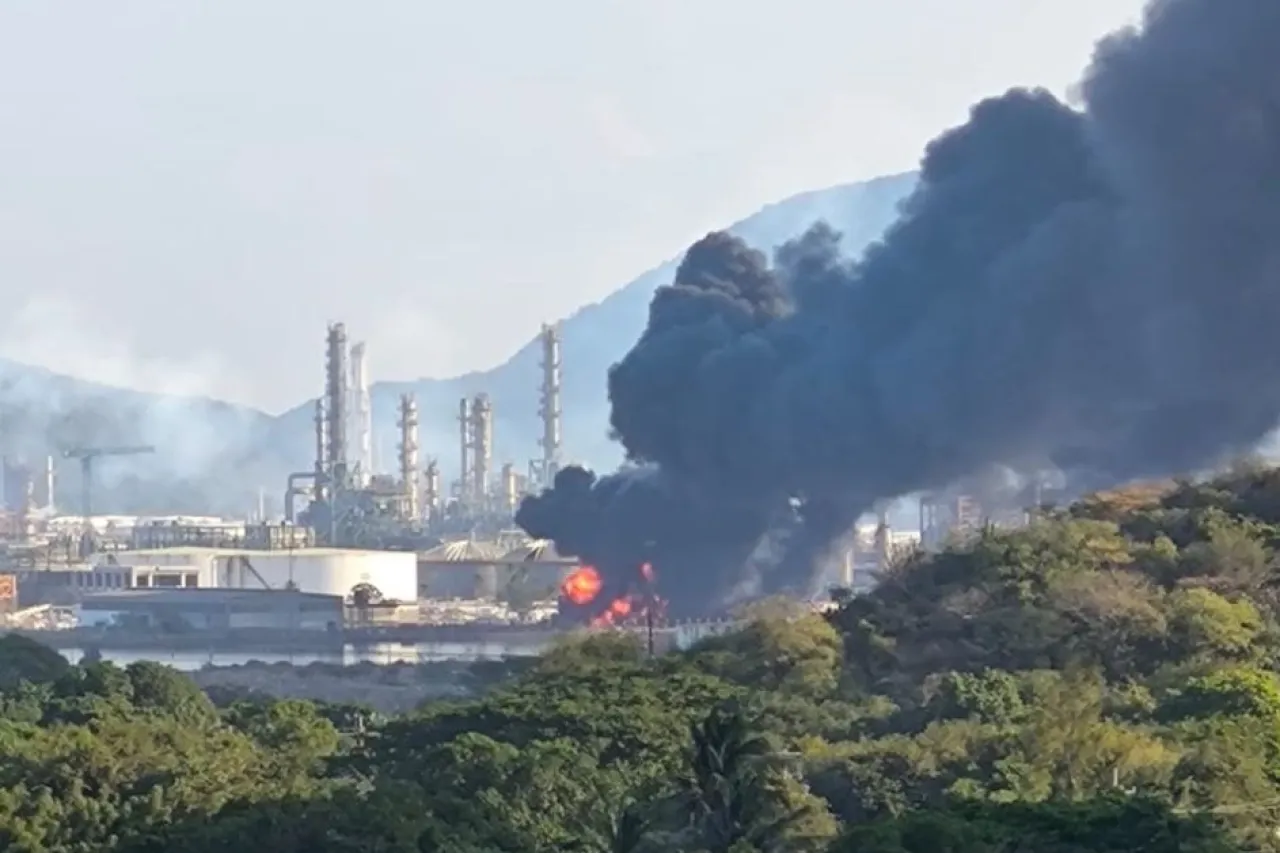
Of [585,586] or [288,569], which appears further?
[288,569]

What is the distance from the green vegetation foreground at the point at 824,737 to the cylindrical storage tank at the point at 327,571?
87.1 meters

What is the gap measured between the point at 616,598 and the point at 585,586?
2.49 meters

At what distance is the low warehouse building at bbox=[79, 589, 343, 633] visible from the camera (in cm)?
16288

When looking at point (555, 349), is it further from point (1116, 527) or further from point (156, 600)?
point (1116, 527)

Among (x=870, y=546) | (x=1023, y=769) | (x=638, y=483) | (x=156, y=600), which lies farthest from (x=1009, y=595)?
(x=870, y=546)

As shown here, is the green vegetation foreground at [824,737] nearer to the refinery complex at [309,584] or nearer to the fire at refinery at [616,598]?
the fire at refinery at [616,598]

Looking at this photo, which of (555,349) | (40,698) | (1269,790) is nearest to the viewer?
(1269,790)

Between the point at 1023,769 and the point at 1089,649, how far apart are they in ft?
70.2

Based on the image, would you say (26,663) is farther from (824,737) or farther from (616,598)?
(824,737)

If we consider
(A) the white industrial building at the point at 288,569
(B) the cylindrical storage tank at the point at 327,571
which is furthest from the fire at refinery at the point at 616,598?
(B) the cylindrical storage tank at the point at 327,571

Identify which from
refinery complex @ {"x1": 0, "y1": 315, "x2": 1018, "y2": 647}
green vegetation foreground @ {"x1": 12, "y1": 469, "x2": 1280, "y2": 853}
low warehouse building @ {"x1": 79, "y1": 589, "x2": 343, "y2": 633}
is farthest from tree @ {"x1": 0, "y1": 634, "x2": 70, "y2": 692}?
A: low warehouse building @ {"x1": 79, "y1": 589, "x2": 343, "y2": 633}

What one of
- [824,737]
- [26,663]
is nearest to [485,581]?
[26,663]

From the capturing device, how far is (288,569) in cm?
17550

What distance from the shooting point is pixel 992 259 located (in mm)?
109500
